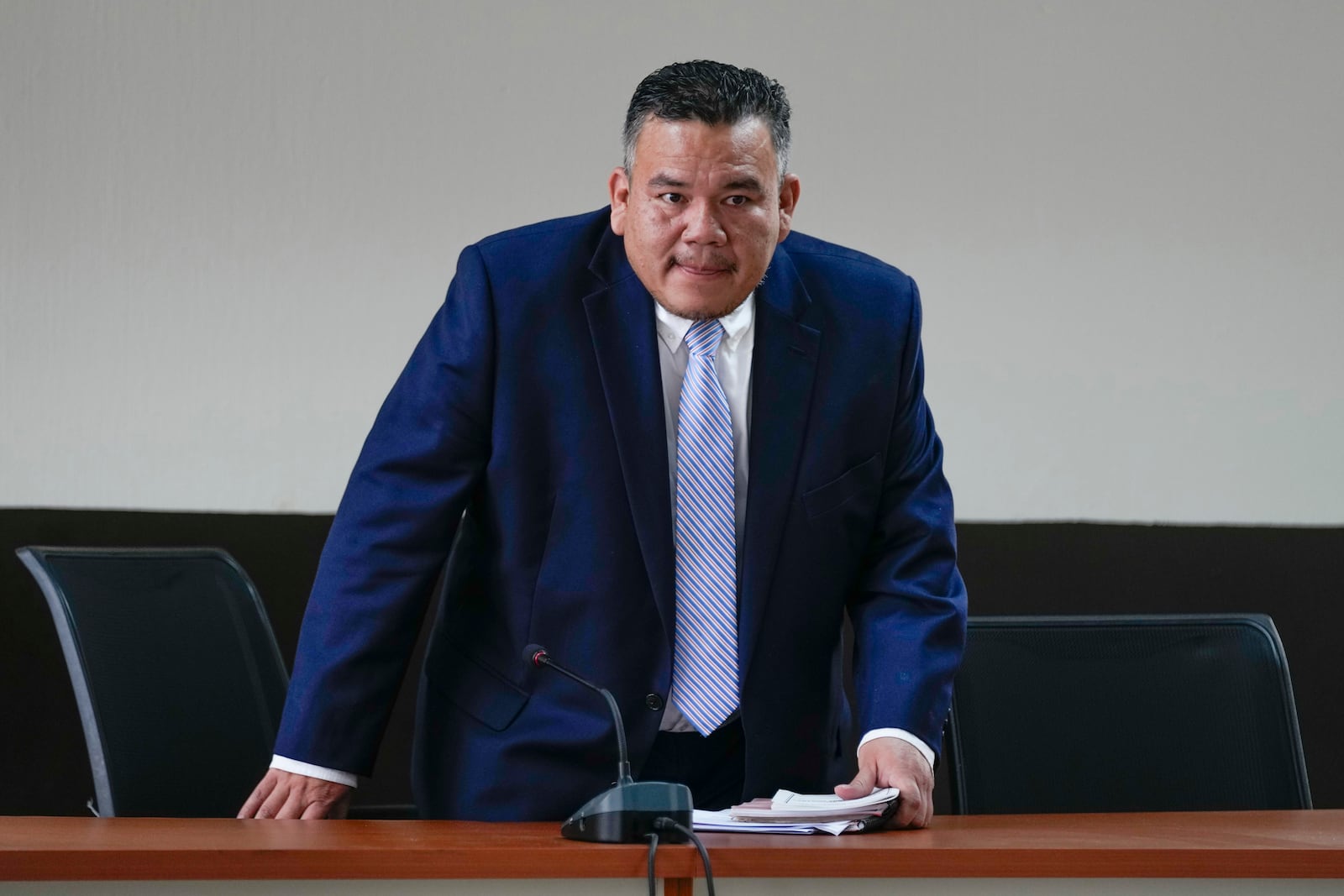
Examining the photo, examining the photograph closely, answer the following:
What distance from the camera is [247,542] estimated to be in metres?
2.92

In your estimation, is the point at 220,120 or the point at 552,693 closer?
the point at 552,693

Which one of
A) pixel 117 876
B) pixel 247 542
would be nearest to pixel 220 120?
pixel 247 542

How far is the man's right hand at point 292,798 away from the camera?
1540 mm

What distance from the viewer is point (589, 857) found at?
1135mm

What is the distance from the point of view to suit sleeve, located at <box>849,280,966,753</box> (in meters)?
1.65

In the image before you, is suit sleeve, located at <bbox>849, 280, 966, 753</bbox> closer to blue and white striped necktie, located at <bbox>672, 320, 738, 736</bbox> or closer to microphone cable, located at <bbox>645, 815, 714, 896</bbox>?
blue and white striped necktie, located at <bbox>672, 320, 738, 736</bbox>

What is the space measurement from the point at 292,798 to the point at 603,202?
5.86 ft

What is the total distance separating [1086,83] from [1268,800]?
5.92 feet

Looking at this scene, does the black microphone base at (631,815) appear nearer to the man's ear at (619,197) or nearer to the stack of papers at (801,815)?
the stack of papers at (801,815)

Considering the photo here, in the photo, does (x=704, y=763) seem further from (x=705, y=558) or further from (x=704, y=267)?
(x=704, y=267)

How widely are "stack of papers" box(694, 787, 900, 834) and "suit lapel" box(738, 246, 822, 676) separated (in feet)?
0.84

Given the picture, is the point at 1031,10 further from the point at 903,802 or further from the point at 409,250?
the point at 903,802

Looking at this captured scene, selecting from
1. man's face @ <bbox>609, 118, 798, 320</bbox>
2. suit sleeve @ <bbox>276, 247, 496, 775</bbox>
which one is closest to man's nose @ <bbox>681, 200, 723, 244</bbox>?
man's face @ <bbox>609, 118, 798, 320</bbox>

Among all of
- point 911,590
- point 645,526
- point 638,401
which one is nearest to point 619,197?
point 638,401
